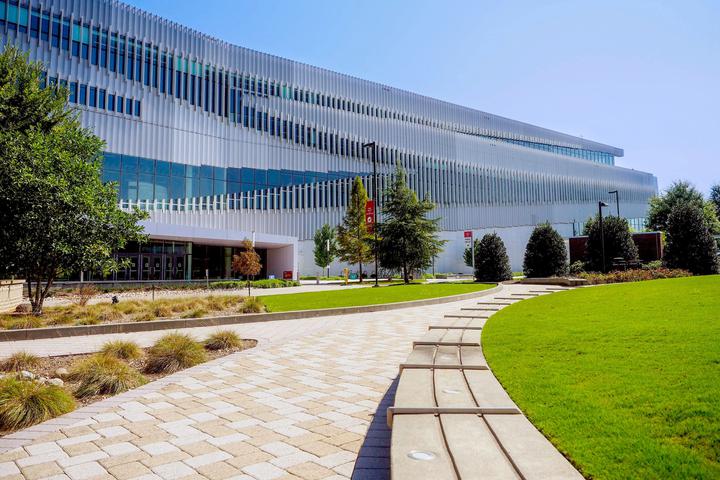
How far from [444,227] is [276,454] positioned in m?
65.4

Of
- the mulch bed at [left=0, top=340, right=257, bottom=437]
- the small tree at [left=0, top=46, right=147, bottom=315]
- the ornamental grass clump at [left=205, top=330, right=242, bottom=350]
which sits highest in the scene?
the small tree at [left=0, top=46, right=147, bottom=315]

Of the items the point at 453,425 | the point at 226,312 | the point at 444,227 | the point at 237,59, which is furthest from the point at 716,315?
the point at 444,227

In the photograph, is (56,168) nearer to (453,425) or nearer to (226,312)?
(226,312)

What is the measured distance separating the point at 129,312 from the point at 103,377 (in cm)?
1028

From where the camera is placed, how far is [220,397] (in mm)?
5629

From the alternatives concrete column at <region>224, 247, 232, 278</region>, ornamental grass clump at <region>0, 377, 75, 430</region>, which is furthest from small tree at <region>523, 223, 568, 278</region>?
ornamental grass clump at <region>0, 377, 75, 430</region>

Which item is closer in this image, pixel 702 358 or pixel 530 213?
pixel 702 358

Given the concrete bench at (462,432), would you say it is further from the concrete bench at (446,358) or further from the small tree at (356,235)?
the small tree at (356,235)

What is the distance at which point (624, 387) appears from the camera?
14.4 ft

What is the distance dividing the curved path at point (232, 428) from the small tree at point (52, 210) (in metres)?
10.5

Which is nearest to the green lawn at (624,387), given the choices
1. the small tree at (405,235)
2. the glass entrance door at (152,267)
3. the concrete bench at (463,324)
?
the concrete bench at (463,324)

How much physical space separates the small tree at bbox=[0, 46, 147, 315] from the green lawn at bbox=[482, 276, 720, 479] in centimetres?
1376

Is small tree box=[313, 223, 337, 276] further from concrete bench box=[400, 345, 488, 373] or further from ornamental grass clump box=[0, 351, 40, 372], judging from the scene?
concrete bench box=[400, 345, 488, 373]

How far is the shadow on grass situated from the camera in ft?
11.2
